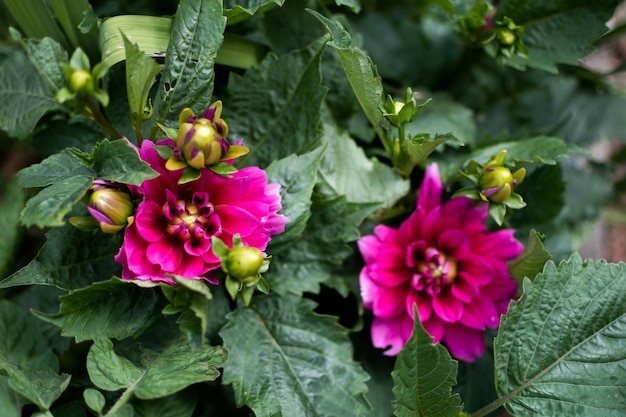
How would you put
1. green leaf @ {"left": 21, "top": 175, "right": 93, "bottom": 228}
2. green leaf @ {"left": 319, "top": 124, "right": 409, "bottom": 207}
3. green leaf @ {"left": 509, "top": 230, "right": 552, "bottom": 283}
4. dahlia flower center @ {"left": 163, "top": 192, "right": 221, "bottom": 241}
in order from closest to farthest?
green leaf @ {"left": 21, "top": 175, "right": 93, "bottom": 228}, dahlia flower center @ {"left": 163, "top": 192, "right": 221, "bottom": 241}, green leaf @ {"left": 509, "top": 230, "right": 552, "bottom": 283}, green leaf @ {"left": 319, "top": 124, "right": 409, "bottom": 207}

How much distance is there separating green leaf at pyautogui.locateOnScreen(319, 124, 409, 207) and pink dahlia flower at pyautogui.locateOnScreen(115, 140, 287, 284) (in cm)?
20

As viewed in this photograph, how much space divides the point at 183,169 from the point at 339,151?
32cm

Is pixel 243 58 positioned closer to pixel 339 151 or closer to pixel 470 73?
pixel 339 151

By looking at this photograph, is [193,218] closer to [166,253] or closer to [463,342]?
[166,253]

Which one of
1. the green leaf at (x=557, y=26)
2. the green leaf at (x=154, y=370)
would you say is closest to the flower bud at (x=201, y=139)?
the green leaf at (x=154, y=370)

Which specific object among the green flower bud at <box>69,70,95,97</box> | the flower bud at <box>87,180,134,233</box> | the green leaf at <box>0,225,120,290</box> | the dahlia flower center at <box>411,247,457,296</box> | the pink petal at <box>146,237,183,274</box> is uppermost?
the green flower bud at <box>69,70,95,97</box>

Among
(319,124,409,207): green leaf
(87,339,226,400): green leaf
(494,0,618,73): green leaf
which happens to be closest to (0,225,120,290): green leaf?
(87,339,226,400): green leaf

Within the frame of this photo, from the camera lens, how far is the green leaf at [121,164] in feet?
2.25

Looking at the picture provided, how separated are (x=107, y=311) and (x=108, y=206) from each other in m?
0.16

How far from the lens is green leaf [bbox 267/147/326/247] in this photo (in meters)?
0.83

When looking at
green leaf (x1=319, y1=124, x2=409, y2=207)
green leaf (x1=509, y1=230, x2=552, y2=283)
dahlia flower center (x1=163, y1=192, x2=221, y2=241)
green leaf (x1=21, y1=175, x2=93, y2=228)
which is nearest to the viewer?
green leaf (x1=21, y1=175, x2=93, y2=228)

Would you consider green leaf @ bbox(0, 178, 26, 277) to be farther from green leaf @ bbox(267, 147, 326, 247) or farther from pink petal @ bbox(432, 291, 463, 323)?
pink petal @ bbox(432, 291, 463, 323)

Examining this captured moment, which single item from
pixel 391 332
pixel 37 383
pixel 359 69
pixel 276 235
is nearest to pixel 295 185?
pixel 276 235

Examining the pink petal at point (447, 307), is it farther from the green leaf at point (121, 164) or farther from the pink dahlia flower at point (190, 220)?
the green leaf at point (121, 164)
